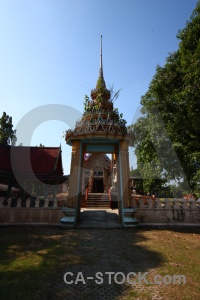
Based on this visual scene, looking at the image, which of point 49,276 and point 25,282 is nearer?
point 25,282

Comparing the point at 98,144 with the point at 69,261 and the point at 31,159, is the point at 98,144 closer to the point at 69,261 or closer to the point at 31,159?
the point at 31,159

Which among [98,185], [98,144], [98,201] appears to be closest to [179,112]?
[98,144]

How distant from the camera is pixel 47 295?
4.41 m

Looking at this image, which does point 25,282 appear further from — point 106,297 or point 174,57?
point 174,57

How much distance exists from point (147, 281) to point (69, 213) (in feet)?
23.9

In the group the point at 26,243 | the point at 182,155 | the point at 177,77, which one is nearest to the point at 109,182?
the point at 182,155

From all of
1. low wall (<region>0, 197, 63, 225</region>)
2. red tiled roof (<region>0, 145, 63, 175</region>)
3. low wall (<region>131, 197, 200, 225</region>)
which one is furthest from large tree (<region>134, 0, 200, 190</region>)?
low wall (<region>0, 197, 63, 225</region>)

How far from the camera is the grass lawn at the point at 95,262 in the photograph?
15.0ft

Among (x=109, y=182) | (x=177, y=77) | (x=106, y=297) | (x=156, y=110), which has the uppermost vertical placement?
→ (x=177, y=77)

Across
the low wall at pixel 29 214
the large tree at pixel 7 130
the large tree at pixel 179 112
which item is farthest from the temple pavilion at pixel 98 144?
the large tree at pixel 7 130

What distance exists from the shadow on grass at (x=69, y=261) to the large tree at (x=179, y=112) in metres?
9.15

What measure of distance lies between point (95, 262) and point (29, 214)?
6.88m

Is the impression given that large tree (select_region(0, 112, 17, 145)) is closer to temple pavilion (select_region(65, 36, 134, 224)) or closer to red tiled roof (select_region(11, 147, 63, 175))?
A: red tiled roof (select_region(11, 147, 63, 175))

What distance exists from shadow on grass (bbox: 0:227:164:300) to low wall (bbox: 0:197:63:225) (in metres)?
1.51
